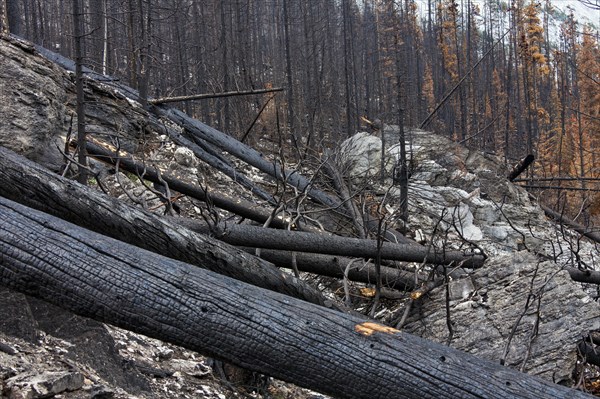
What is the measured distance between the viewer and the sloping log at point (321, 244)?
488cm

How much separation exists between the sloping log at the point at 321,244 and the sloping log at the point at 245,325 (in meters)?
2.29

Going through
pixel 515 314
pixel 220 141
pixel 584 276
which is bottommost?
pixel 584 276

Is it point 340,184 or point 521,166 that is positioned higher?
point 340,184

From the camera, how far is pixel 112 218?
3.17m

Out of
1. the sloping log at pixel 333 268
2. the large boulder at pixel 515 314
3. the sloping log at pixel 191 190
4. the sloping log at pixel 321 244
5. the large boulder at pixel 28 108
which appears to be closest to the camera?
the large boulder at pixel 515 314

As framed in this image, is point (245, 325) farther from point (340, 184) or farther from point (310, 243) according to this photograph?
point (340, 184)

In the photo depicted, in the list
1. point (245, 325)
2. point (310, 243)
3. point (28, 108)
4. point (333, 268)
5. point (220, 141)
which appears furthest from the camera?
point (220, 141)

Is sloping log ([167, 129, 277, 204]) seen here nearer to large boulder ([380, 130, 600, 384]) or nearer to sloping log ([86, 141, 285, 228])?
sloping log ([86, 141, 285, 228])

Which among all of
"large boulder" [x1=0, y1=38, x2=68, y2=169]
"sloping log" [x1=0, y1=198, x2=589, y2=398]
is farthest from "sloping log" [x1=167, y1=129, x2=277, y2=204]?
"sloping log" [x1=0, y1=198, x2=589, y2=398]

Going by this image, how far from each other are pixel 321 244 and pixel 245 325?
3.21 m

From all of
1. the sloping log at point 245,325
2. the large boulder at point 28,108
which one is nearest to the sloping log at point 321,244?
the large boulder at point 28,108

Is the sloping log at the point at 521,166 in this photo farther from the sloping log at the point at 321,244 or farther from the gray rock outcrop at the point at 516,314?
the gray rock outcrop at the point at 516,314

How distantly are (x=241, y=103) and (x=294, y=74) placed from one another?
750 cm

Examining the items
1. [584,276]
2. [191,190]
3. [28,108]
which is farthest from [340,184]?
[28,108]
